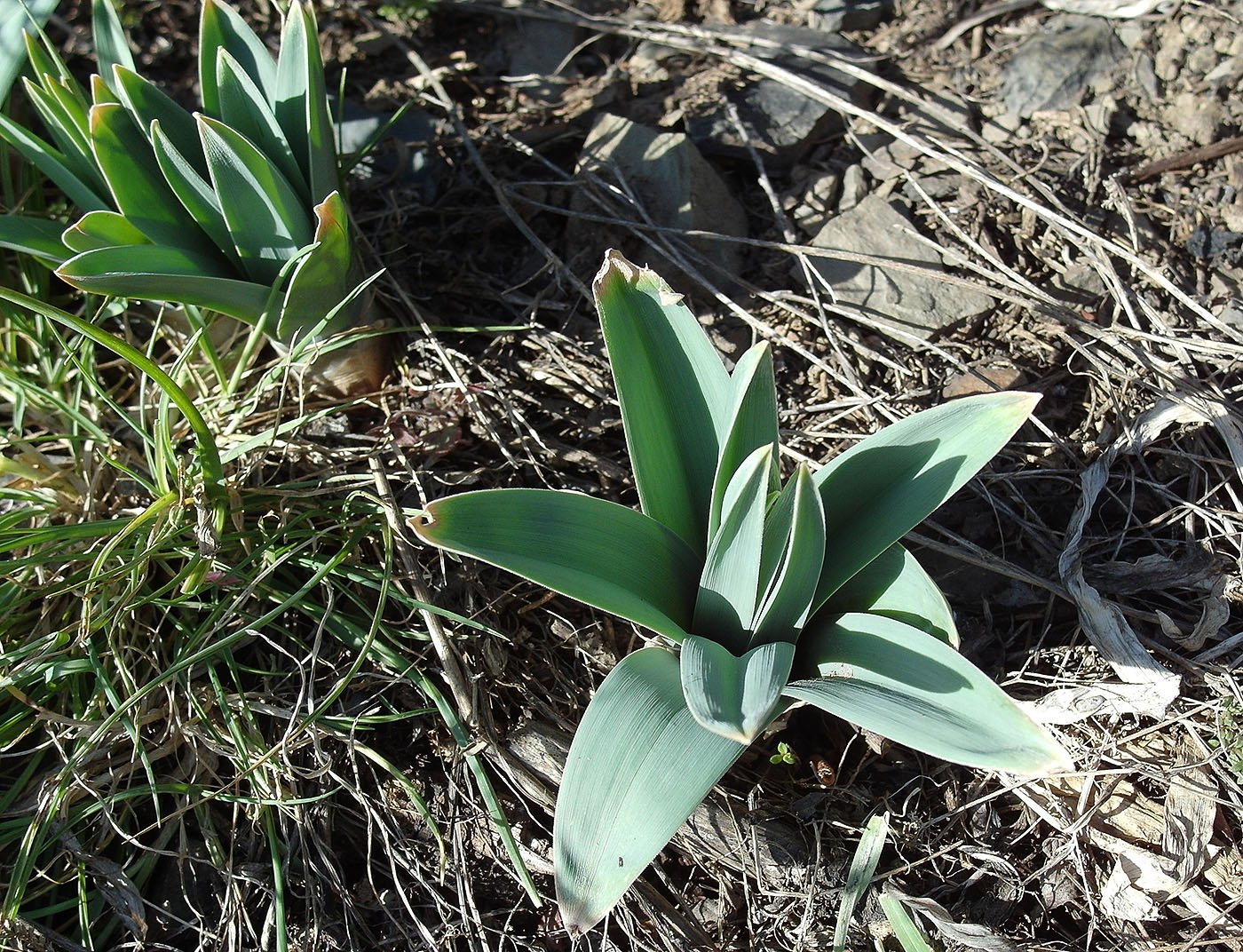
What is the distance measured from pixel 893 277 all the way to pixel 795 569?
98 cm

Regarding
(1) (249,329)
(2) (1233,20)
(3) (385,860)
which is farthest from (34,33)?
(2) (1233,20)

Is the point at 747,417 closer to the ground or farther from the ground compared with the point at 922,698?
farther from the ground

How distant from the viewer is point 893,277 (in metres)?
1.84

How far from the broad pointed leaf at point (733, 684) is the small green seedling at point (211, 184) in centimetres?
84

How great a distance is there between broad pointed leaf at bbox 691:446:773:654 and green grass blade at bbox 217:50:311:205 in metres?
0.95

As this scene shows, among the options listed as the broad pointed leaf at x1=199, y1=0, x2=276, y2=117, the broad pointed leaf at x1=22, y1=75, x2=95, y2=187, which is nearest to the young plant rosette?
the broad pointed leaf at x1=199, y1=0, x2=276, y2=117

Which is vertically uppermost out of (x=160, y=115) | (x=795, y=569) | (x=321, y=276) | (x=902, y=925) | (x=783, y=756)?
(x=160, y=115)

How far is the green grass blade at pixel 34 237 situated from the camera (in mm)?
1431

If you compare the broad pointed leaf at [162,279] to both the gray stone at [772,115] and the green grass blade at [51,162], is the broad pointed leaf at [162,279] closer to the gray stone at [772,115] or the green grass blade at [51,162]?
the green grass blade at [51,162]

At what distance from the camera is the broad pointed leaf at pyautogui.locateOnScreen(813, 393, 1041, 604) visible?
1112 millimetres

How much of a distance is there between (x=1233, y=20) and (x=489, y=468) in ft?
6.27

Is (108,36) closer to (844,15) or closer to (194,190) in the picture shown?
(194,190)

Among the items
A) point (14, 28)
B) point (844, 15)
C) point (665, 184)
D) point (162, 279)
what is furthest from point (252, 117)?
point (844, 15)

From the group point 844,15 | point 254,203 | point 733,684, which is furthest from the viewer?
point 844,15
